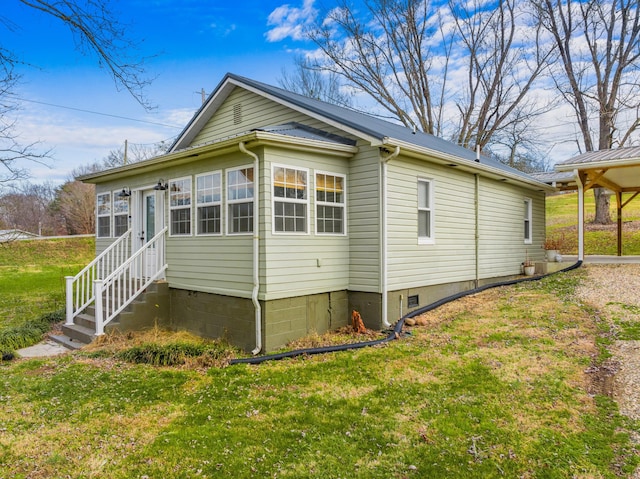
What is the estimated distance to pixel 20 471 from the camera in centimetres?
343

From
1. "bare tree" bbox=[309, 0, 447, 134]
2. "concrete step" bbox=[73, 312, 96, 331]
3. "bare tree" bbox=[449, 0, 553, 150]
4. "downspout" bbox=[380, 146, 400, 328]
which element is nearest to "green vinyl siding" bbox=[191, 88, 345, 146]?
"downspout" bbox=[380, 146, 400, 328]

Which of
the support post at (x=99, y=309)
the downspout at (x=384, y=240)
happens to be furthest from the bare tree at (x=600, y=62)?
the support post at (x=99, y=309)

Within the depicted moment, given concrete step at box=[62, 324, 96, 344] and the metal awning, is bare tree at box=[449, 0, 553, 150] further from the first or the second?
concrete step at box=[62, 324, 96, 344]

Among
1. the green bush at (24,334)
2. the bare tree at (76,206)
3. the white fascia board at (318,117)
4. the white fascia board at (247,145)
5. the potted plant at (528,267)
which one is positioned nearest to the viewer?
the white fascia board at (247,145)

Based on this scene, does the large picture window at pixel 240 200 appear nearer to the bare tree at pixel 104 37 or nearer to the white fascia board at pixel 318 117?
the bare tree at pixel 104 37

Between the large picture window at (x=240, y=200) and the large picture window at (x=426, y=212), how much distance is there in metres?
3.70

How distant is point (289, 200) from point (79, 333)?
4677 millimetres

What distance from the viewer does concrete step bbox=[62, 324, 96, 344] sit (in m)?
7.65

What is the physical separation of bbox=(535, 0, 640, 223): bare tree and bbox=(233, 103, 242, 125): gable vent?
1772 cm

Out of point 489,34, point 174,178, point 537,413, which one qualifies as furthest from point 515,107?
point 537,413

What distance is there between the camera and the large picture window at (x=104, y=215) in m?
10.7

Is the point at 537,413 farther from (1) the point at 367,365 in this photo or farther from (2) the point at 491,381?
(1) the point at 367,365

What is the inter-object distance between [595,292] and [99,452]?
9486 mm

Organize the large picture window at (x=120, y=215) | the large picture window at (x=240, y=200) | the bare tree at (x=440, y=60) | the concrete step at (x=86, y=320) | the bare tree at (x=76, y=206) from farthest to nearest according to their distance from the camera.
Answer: the bare tree at (x=76, y=206) → the bare tree at (x=440, y=60) → the large picture window at (x=120, y=215) → the concrete step at (x=86, y=320) → the large picture window at (x=240, y=200)
